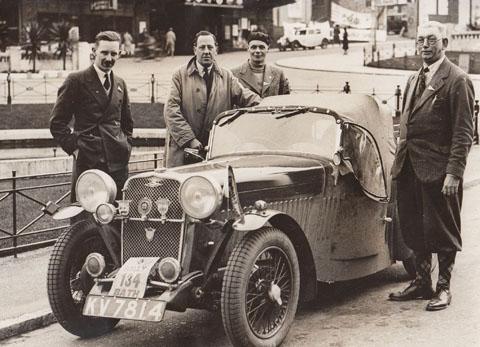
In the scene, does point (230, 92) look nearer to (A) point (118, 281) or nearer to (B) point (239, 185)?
(B) point (239, 185)

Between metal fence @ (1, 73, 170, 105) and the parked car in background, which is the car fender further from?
the parked car in background

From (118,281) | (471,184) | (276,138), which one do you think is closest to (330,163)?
(276,138)

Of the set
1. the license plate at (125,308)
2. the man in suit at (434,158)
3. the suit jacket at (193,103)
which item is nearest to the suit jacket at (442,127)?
the man in suit at (434,158)

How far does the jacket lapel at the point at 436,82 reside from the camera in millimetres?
6539

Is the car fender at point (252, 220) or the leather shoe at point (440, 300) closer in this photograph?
the car fender at point (252, 220)

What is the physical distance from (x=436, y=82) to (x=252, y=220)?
6.87ft

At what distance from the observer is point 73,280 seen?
6.00 m

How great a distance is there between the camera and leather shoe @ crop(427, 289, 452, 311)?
21.2 ft

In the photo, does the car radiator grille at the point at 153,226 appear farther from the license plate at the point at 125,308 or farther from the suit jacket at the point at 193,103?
the suit jacket at the point at 193,103

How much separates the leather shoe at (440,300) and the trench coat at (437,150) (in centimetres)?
34

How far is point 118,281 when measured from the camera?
5457 millimetres

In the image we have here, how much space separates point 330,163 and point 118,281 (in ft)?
6.50

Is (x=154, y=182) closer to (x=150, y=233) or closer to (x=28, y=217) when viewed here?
(x=150, y=233)

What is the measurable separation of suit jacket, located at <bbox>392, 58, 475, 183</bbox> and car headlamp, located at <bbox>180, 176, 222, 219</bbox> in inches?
78.9
